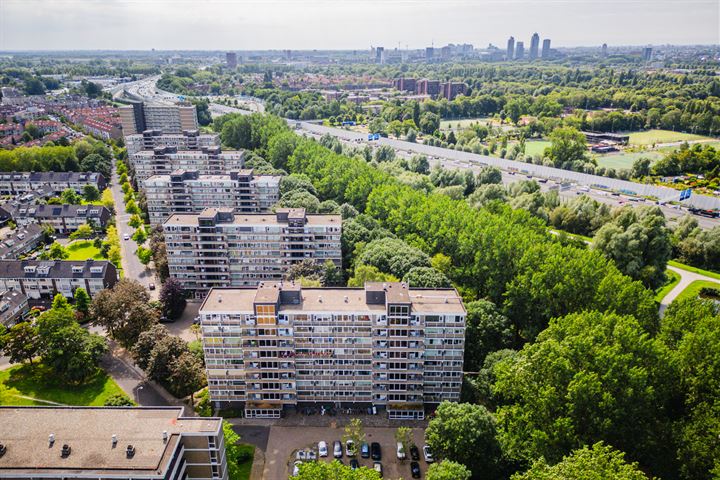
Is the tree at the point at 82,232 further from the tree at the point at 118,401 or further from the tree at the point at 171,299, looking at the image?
the tree at the point at 118,401

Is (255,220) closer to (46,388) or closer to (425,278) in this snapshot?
(425,278)

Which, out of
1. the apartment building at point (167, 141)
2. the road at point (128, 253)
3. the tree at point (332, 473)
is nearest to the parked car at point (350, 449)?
the tree at point (332, 473)

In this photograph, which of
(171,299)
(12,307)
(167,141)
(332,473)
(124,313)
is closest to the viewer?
(332,473)

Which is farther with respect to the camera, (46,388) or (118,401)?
(46,388)

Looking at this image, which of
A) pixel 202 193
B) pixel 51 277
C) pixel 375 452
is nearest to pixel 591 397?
pixel 375 452

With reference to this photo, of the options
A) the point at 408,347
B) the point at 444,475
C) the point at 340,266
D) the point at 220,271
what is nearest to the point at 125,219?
the point at 220,271

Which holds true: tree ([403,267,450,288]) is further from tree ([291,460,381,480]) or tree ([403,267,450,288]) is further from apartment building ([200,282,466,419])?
tree ([291,460,381,480])
